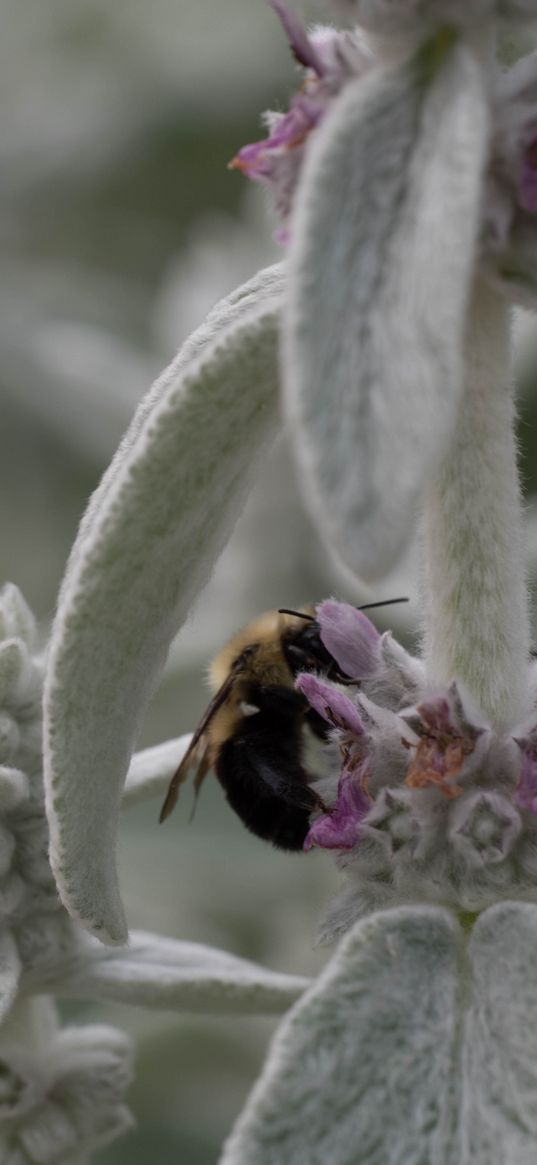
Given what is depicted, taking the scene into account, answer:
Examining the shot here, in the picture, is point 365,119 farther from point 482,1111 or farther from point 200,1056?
point 200,1056

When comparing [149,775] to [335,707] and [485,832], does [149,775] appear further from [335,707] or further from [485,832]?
[485,832]

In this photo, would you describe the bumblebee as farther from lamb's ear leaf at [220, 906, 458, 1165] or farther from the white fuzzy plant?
lamb's ear leaf at [220, 906, 458, 1165]

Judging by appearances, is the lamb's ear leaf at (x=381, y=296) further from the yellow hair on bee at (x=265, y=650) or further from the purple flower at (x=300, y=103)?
the yellow hair on bee at (x=265, y=650)

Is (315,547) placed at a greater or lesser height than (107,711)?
lesser

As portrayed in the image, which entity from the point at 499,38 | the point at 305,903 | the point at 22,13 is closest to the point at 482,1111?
the point at 499,38

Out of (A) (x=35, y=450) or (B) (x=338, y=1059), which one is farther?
(A) (x=35, y=450)

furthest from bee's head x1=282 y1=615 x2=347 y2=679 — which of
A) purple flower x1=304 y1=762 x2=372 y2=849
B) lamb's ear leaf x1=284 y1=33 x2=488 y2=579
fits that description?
lamb's ear leaf x1=284 y1=33 x2=488 y2=579

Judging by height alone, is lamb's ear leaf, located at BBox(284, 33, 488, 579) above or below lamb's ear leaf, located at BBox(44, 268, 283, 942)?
above
